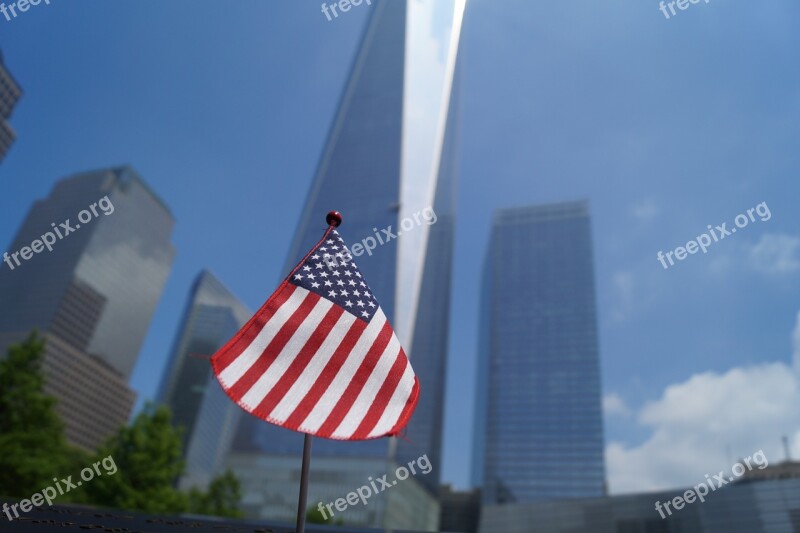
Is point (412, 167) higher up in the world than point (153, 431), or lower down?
higher up

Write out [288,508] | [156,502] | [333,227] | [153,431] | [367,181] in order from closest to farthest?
[333,227] < [156,502] < [153,431] < [288,508] < [367,181]

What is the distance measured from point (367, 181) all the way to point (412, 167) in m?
14.9

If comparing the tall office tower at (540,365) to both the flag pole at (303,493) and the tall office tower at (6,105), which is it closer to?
the tall office tower at (6,105)

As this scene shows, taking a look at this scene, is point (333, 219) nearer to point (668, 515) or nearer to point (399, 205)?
point (668, 515)

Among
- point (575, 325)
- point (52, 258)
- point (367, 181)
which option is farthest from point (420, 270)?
point (52, 258)

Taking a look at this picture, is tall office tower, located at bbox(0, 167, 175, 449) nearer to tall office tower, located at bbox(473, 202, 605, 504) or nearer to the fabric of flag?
tall office tower, located at bbox(473, 202, 605, 504)

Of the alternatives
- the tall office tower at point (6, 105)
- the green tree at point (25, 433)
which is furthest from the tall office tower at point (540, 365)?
the tall office tower at point (6, 105)

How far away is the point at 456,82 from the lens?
573 feet

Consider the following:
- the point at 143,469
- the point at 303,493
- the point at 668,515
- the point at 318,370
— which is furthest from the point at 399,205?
the point at 303,493

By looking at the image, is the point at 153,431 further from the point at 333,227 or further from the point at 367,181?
the point at 367,181

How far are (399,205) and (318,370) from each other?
133m

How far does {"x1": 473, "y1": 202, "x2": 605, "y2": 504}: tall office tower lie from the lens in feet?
474

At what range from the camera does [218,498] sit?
129ft

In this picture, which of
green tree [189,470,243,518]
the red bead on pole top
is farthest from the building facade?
the red bead on pole top
